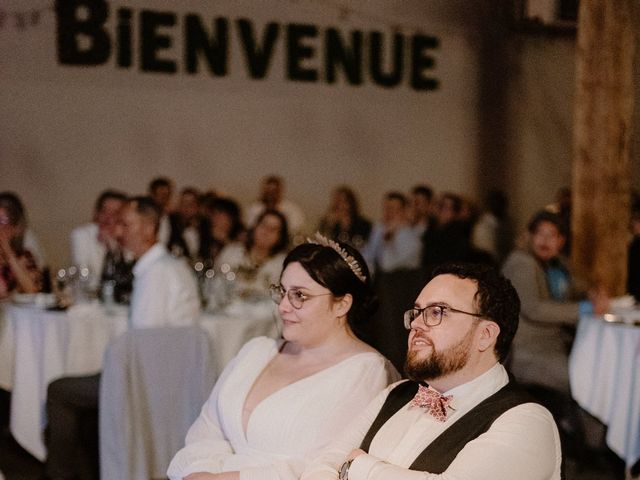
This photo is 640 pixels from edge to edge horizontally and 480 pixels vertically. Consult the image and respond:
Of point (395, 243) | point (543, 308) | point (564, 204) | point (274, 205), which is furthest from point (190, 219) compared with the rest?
point (543, 308)

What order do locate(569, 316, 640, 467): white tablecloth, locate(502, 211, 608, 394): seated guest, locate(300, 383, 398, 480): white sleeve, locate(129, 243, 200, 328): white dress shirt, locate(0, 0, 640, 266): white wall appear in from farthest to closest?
1. locate(0, 0, 640, 266): white wall
2. locate(502, 211, 608, 394): seated guest
3. locate(569, 316, 640, 467): white tablecloth
4. locate(129, 243, 200, 328): white dress shirt
5. locate(300, 383, 398, 480): white sleeve

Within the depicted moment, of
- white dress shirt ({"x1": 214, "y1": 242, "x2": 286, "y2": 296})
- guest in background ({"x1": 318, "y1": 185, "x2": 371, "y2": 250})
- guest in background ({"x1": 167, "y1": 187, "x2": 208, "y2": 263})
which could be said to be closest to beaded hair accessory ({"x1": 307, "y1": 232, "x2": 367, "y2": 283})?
white dress shirt ({"x1": 214, "y1": 242, "x2": 286, "y2": 296})

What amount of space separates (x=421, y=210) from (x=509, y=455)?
7749mm

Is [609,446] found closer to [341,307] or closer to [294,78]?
[341,307]

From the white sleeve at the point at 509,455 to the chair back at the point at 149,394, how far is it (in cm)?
180

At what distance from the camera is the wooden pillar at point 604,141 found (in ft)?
20.9

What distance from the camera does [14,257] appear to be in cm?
568

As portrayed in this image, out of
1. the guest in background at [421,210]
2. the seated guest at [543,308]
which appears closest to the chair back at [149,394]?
the seated guest at [543,308]

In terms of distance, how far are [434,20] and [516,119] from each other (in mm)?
1486

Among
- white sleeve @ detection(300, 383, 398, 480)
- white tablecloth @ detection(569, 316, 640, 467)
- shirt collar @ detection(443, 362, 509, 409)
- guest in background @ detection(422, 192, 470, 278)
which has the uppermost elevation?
shirt collar @ detection(443, 362, 509, 409)

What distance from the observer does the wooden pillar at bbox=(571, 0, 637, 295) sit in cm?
638

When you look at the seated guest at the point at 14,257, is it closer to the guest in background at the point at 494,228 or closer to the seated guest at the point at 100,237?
the seated guest at the point at 100,237

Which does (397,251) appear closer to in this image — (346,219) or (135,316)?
(346,219)

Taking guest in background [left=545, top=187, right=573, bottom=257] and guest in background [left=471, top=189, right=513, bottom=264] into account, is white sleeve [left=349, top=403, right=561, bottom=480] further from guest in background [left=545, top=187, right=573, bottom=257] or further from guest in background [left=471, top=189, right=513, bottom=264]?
guest in background [left=471, top=189, right=513, bottom=264]
